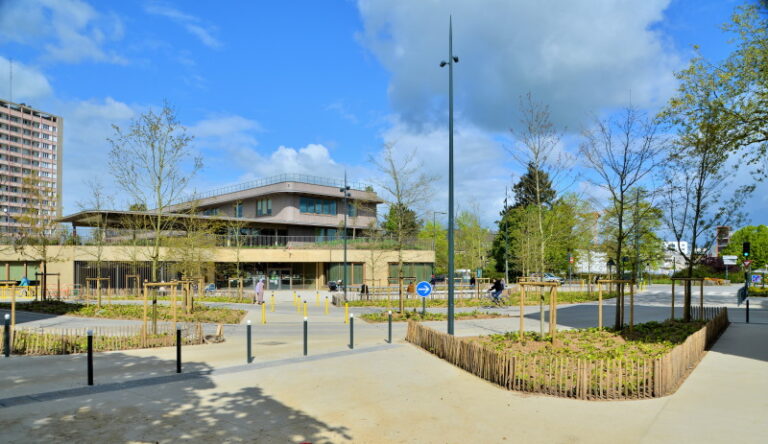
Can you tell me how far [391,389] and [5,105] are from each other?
144m

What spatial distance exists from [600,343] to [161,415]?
1107 cm

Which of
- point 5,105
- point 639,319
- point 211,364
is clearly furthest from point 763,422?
point 5,105

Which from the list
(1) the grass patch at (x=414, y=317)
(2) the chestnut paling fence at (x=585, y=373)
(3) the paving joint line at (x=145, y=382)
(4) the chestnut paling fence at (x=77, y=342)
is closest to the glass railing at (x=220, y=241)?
(1) the grass patch at (x=414, y=317)

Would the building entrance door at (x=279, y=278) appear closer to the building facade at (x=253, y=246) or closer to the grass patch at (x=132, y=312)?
the building facade at (x=253, y=246)

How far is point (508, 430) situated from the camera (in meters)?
7.00

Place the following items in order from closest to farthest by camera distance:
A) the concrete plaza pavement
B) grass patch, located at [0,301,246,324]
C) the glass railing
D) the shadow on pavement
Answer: the shadow on pavement
the concrete plaza pavement
grass patch, located at [0,301,246,324]
the glass railing

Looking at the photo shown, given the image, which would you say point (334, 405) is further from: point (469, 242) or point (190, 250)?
point (469, 242)

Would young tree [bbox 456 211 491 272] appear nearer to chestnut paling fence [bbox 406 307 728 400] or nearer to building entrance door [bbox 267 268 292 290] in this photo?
building entrance door [bbox 267 268 292 290]

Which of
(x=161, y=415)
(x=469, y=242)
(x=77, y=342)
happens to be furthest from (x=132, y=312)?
(x=469, y=242)

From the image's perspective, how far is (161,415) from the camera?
757 centimetres

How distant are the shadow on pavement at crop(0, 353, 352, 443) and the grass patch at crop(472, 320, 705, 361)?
5.54m

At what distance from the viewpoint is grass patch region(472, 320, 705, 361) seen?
11.7 meters

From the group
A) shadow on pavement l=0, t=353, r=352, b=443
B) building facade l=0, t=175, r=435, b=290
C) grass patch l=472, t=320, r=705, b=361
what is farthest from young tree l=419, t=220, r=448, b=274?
shadow on pavement l=0, t=353, r=352, b=443

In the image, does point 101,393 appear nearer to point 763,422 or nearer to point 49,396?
point 49,396
